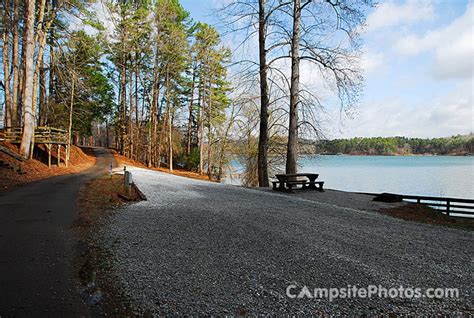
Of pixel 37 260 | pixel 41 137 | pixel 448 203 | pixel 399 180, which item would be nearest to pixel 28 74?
pixel 41 137

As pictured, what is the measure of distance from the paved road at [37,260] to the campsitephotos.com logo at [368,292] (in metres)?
2.13

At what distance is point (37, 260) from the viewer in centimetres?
365

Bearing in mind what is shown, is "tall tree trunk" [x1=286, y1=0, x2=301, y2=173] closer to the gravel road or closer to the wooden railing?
the gravel road

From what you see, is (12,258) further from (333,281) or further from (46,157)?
(46,157)

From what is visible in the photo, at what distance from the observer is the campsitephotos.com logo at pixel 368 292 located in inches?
116

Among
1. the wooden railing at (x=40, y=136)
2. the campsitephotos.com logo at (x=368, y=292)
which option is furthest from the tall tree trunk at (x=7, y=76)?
the campsitephotos.com logo at (x=368, y=292)

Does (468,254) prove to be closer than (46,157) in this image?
Yes

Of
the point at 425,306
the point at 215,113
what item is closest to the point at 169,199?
the point at 425,306

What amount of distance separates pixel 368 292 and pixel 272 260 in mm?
1198

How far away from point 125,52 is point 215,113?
965 centimetres

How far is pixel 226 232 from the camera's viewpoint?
4.85 m

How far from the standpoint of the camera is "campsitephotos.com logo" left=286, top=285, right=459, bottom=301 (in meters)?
2.94

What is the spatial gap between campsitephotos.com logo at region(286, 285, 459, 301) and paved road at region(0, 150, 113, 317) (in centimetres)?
213

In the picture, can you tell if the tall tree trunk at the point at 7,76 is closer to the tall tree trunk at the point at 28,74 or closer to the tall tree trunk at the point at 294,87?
the tall tree trunk at the point at 28,74
